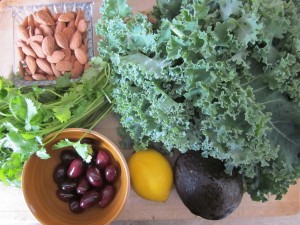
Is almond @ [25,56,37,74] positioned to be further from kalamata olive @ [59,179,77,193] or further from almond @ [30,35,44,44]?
kalamata olive @ [59,179,77,193]

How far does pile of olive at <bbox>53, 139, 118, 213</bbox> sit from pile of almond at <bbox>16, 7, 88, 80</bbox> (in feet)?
0.63

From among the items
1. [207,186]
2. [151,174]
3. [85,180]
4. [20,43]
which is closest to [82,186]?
[85,180]

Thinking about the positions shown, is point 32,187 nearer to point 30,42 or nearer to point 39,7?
point 30,42

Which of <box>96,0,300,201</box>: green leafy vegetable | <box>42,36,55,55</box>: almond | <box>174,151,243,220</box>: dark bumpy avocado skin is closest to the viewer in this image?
<box>96,0,300,201</box>: green leafy vegetable

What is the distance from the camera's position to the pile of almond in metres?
0.93

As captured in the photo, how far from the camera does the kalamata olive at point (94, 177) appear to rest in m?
0.85

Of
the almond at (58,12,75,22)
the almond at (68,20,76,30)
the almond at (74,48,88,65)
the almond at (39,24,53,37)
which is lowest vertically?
the almond at (74,48,88,65)

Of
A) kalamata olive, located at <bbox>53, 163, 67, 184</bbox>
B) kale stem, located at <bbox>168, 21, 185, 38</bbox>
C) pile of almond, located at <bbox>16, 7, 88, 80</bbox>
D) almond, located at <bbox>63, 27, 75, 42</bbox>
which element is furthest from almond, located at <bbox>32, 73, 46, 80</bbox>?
kale stem, located at <bbox>168, 21, 185, 38</bbox>

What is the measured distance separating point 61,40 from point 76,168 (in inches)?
11.8

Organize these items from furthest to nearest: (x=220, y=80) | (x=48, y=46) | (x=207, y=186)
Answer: (x=48, y=46) < (x=207, y=186) < (x=220, y=80)

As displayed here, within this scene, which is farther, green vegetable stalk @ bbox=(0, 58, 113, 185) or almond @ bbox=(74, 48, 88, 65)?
almond @ bbox=(74, 48, 88, 65)

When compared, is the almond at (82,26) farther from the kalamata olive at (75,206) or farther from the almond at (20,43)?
the kalamata olive at (75,206)

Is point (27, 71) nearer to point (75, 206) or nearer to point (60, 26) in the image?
point (60, 26)

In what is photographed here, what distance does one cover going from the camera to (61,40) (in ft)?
3.03
